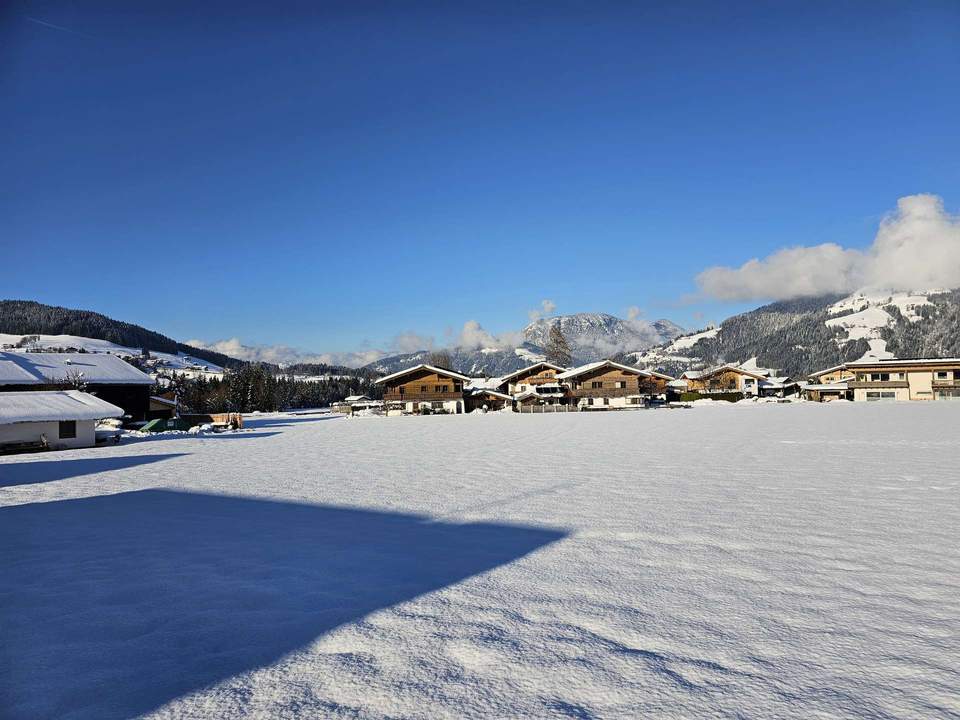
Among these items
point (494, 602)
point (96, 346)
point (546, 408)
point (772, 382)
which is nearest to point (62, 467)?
point (494, 602)

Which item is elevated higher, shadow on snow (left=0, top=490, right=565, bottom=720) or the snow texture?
the snow texture

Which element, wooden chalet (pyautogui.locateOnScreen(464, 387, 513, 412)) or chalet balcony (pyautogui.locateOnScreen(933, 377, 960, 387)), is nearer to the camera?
chalet balcony (pyautogui.locateOnScreen(933, 377, 960, 387))

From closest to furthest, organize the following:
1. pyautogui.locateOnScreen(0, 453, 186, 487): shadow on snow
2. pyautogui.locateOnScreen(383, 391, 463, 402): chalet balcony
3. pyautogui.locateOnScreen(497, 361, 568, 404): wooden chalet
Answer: pyautogui.locateOnScreen(0, 453, 186, 487): shadow on snow, pyautogui.locateOnScreen(383, 391, 463, 402): chalet balcony, pyautogui.locateOnScreen(497, 361, 568, 404): wooden chalet

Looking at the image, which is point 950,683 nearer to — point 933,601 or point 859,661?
point 859,661

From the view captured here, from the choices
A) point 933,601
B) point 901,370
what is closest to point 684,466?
point 933,601

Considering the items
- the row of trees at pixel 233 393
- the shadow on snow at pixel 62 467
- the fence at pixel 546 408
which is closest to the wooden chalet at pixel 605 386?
the fence at pixel 546 408

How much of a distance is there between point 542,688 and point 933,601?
357 centimetres

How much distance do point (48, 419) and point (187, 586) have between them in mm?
25811

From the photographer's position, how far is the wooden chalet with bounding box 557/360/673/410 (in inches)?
2427

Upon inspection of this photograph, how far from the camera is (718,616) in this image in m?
4.42

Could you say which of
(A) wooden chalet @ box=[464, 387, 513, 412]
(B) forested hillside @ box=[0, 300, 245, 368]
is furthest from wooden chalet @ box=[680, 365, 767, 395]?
(B) forested hillside @ box=[0, 300, 245, 368]

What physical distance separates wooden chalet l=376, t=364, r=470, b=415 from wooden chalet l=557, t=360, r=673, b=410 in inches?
478

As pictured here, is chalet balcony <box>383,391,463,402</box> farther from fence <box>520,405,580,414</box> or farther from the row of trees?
the row of trees

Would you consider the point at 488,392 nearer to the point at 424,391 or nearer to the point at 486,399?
the point at 486,399
